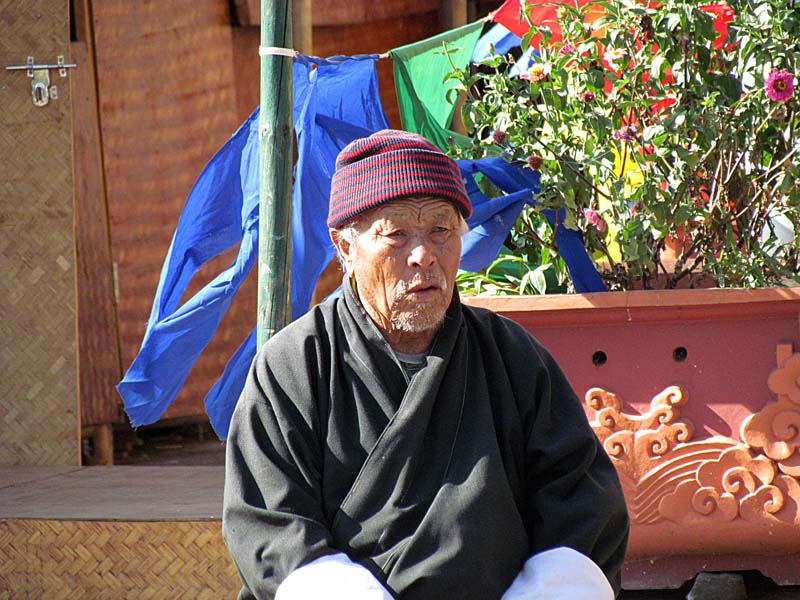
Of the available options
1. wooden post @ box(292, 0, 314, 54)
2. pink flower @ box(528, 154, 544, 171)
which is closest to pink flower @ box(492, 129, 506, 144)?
pink flower @ box(528, 154, 544, 171)

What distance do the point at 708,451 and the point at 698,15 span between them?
1.19 m

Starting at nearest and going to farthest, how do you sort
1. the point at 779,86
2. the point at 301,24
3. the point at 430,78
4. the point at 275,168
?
the point at 275,168 < the point at 779,86 < the point at 430,78 < the point at 301,24

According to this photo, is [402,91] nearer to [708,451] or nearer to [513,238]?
[513,238]

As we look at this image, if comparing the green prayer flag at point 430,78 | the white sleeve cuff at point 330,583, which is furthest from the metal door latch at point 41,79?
the white sleeve cuff at point 330,583

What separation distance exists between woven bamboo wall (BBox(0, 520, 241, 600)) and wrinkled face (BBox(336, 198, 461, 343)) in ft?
4.89

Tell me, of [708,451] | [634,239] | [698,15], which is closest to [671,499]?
[708,451]

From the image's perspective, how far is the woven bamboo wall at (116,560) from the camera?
3.51 m

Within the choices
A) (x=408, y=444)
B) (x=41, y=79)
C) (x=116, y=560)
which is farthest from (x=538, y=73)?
(x=41, y=79)

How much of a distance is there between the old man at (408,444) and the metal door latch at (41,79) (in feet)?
9.02

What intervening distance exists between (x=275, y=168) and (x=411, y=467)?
113cm

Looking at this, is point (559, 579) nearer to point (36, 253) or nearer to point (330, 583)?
point (330, 583)

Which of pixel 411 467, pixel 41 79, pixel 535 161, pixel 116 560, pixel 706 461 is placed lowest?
pixel 116 560

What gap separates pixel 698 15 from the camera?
3.32m

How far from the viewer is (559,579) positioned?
204 centimetres
